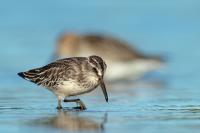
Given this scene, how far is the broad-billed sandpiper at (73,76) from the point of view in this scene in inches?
443

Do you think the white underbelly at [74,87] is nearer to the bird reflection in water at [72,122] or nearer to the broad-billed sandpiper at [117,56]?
the bird reflection in water at [72,122]

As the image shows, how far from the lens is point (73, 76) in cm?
1147

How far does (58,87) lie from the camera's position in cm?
1150

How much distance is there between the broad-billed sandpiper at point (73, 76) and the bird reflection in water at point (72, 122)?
Result: 2.74ft

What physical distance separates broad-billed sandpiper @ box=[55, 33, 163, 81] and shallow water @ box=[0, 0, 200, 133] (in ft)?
1.23

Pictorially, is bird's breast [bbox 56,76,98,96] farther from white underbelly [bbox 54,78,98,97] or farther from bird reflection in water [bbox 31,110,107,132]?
bird reflection in water [bbox 31,110,107,132]

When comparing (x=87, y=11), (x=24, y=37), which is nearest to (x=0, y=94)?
(x=24, y=37)

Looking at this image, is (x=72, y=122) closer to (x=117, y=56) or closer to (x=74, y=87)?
(x=74, y=87)

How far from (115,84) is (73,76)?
533 centimetres

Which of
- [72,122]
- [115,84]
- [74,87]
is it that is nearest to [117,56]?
[115,84]

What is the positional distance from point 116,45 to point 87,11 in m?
8.62

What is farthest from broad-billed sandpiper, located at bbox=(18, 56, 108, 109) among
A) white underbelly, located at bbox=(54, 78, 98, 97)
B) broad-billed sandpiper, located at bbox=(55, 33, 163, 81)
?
broad-billed sandpiper, located at bbox=(55, 33, 163, 81)

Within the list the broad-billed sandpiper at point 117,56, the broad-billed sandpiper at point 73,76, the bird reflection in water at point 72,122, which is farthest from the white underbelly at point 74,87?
the broad-billed sandpiper at point 117,56

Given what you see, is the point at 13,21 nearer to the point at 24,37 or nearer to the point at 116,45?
the point at 24,37
